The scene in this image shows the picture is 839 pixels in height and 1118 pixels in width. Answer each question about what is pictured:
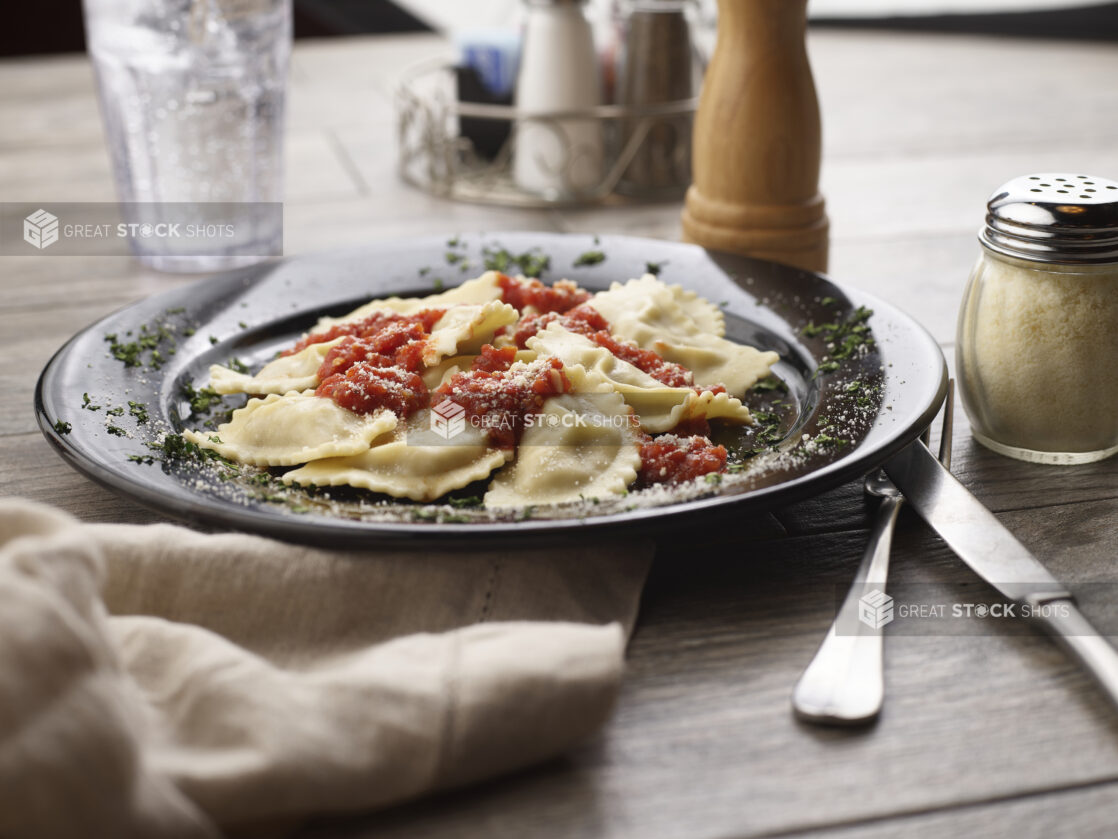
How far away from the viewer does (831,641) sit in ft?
4.75

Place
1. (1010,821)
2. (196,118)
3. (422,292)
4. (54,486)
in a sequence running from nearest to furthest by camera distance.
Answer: (1010,821)
(54,486)
(422,292)
(196,118)

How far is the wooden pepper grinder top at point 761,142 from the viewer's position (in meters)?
2.54

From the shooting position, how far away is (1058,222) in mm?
1808

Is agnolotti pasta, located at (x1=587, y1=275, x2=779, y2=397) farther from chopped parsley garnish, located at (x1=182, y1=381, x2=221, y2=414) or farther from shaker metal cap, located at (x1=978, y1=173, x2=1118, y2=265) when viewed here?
chopped parsley garnish, located at (x1=182, y1=381, x2=221, y2=414)

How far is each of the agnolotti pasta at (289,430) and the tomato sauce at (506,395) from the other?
142mm

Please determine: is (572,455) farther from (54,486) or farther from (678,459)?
(54,486)

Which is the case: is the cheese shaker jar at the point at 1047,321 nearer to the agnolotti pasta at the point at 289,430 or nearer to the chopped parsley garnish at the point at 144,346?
the agnolotti pasta at the point at 289,430

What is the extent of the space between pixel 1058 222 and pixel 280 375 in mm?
1423

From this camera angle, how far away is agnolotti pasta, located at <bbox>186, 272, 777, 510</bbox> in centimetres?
181

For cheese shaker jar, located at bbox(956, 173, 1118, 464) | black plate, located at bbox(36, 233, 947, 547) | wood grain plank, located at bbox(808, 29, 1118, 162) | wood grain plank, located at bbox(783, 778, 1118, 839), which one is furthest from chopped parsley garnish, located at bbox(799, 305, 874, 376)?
wood grain plank, located at bbox(808, 29, 1118, 162)

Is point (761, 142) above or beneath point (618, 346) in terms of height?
above

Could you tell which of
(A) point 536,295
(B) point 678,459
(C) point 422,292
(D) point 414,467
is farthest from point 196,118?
(B) point 678,459

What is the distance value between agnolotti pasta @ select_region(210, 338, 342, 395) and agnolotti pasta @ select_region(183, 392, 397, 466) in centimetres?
10

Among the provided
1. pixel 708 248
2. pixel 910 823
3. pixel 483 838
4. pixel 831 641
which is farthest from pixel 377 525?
pixel 708 248
